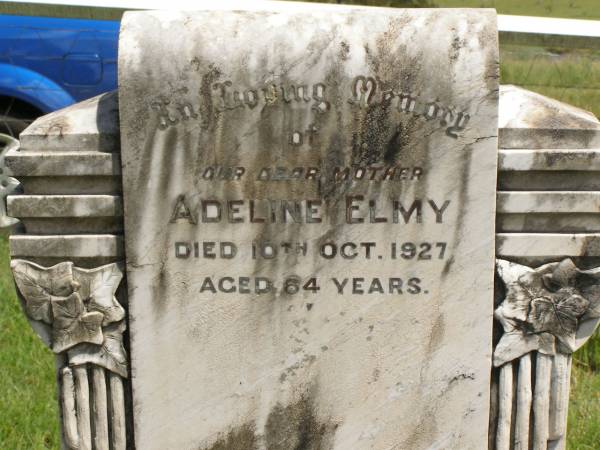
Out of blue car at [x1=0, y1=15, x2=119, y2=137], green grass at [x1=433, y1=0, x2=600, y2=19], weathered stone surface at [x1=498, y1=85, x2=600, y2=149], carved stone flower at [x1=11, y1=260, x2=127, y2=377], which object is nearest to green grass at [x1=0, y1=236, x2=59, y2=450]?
carved stone flower at [x1=11, y1=260, x2=127, y2=377]

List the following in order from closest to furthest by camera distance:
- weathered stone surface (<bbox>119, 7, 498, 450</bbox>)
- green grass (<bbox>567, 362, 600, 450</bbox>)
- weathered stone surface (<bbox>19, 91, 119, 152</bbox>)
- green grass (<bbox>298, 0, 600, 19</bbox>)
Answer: weathered stone surface (<bbox>119, 7, 498, 450</bbox>) → weathered stone surface (<bbox>19, 91, 119, 152</bbox>) → green grass (<bbox>567, 362, 600, 450</bbox>) → green grass (<bbox>298, 0, 600, 19</bbox>)

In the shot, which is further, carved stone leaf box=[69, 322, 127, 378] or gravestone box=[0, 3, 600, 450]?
carved stone leaf box=[69, 322, 127, 378]

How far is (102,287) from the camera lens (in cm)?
237

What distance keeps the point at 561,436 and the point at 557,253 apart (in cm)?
53

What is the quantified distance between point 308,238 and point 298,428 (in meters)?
0.53

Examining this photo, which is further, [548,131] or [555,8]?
[555,8]

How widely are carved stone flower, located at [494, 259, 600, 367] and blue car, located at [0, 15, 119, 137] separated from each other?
144 inches

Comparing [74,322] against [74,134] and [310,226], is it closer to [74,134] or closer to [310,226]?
[74,134]

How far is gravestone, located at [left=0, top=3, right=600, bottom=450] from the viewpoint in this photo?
87.3 inches

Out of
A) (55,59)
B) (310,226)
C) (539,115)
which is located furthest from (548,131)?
(55,59)

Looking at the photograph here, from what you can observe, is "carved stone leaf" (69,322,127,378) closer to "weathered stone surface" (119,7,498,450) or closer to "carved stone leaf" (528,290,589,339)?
"weathered stone surface" (119,7,498,450)

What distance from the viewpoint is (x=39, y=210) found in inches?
91.7

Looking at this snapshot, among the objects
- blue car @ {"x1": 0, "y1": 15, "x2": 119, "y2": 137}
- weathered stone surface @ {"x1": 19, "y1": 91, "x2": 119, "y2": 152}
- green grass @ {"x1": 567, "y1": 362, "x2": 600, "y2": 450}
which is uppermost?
blue car @ {"x1": 0, "y1": 15, "x2": 119, "y2": 137}

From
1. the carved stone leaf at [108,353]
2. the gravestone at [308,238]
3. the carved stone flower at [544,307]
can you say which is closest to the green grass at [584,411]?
the gravestone at [308,238]
